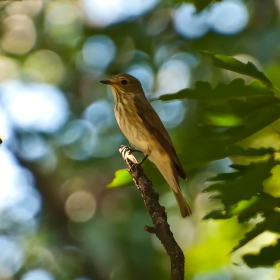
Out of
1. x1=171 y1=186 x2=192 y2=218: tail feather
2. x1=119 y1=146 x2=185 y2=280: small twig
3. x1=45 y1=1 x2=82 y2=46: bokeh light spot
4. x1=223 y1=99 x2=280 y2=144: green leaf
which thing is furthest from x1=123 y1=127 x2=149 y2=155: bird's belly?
x1=45 y1=1 x2=82 y2=46: bokeh light spot

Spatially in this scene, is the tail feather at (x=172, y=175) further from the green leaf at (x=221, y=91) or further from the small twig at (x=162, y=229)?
the green leaf at (x=221, y=91)

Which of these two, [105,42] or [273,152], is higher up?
[105,42]

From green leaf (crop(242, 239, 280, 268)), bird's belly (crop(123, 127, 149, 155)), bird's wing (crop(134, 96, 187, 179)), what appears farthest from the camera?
bird's belly (crop(123, 127, 149, 155))

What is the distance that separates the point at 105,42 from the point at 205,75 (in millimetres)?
1437

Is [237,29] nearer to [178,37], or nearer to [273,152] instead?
[178,37]

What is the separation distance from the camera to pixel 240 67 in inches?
71.5

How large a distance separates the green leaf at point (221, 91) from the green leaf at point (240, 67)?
0.05 meters

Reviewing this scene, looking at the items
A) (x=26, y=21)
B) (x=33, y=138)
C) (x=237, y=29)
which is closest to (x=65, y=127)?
(x=33, y=138)

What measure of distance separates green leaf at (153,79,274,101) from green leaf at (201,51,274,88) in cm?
5

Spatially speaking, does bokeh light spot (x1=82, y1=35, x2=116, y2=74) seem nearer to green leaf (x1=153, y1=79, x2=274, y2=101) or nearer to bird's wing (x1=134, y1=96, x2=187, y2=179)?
bird's wing (x1=134, y1=96, x2=187, y2=179)

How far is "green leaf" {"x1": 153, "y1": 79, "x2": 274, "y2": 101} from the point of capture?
185 centimetres

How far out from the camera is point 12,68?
8797 mm

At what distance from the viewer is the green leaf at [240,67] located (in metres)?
1.79

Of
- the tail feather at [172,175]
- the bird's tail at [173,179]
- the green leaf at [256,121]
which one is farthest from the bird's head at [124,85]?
the green leaf at [256,121]
